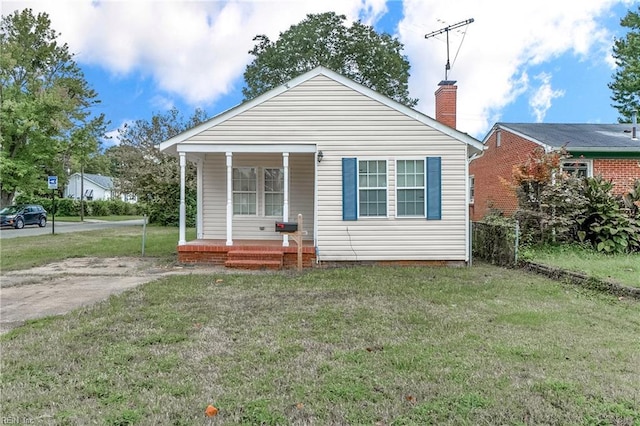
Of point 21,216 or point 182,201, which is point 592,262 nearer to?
point 182,201

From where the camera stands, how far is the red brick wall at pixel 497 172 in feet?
50.0

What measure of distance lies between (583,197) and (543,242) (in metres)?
1.43

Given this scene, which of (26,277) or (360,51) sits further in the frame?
(360,51)

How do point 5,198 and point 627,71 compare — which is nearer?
point 5,198

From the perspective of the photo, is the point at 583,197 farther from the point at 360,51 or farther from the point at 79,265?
the point at 360,51

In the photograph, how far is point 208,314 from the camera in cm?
520

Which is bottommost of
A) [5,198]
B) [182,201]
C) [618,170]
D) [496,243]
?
[496,243]

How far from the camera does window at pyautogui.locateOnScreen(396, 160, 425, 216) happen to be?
9578 millimetres

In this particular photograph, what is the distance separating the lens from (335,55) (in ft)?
96.9

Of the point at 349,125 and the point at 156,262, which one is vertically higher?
the point at 349,125

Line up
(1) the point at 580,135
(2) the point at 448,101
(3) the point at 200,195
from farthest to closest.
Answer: (1) the point at 580,135
(3) the point at 200,195
(2) the point at 448,101

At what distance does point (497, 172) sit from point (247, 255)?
12.1 meters

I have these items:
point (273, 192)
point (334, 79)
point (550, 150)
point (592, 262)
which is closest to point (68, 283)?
point (273, 192)

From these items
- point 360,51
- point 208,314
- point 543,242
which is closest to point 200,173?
point 208,314
